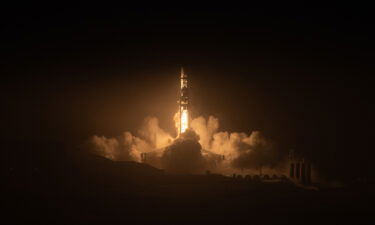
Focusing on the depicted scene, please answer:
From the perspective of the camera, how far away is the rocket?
18798 cm

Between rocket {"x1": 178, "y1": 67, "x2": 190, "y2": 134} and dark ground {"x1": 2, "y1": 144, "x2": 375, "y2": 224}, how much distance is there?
19.8m

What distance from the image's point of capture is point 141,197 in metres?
154

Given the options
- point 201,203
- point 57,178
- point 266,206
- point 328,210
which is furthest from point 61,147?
point 328,210

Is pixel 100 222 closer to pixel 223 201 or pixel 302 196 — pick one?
pixel 223 201

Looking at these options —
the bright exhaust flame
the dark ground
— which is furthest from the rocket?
the dark ground

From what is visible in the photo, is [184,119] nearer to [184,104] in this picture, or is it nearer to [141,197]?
[184,104]

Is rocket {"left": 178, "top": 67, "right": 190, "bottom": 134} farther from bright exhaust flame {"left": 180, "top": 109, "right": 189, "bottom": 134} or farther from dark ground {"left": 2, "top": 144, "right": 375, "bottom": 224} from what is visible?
dark ground {"left": 2, "top": 144, "right": 375, "bottom": 224}

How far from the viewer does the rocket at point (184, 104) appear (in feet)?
617

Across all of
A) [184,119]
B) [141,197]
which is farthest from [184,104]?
[141,197]

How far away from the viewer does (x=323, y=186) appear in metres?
193

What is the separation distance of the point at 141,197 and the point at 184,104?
4087cm

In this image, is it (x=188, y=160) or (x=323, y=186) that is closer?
(x=188, y=160)

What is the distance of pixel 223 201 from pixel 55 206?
39909mm

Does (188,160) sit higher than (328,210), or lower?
higher
